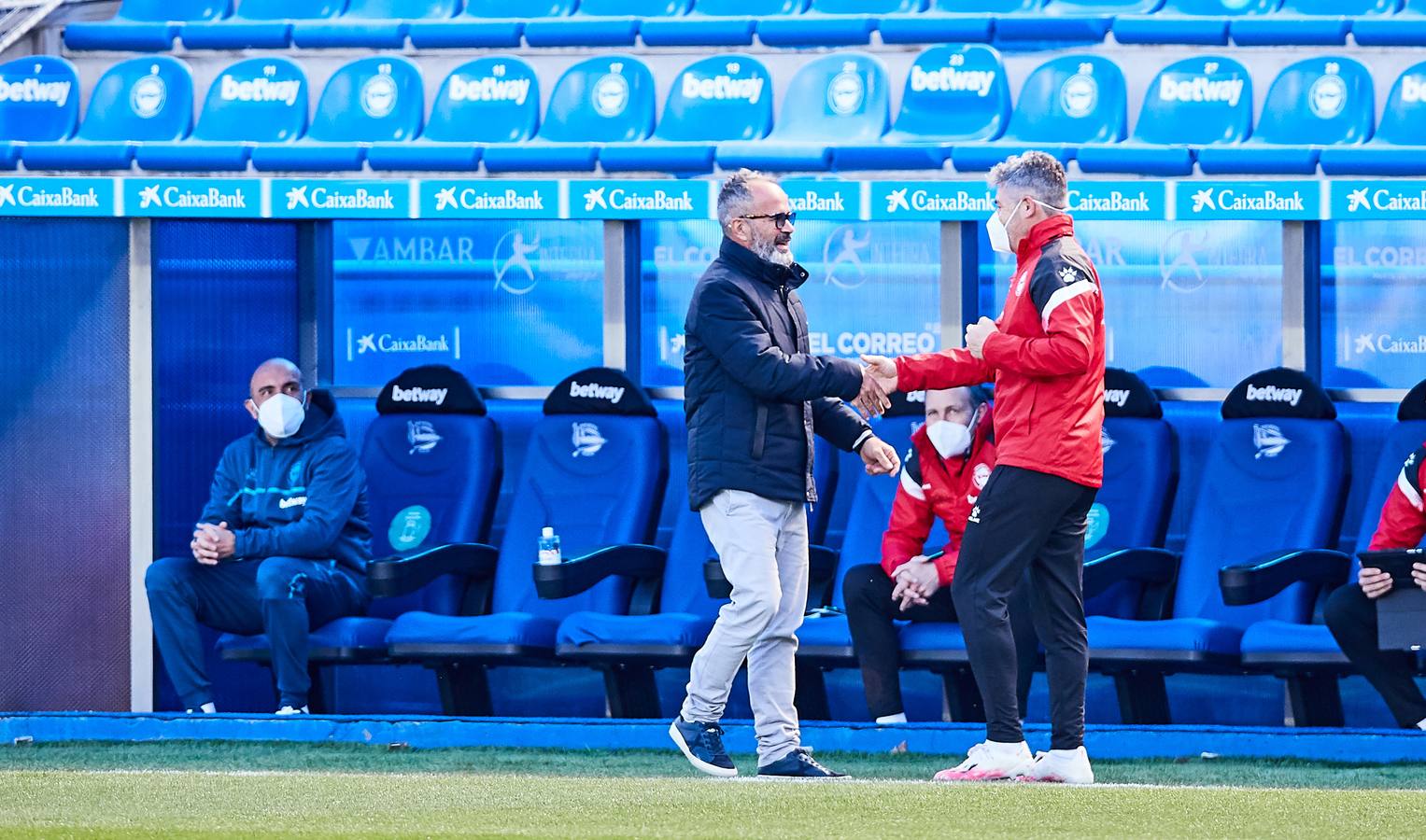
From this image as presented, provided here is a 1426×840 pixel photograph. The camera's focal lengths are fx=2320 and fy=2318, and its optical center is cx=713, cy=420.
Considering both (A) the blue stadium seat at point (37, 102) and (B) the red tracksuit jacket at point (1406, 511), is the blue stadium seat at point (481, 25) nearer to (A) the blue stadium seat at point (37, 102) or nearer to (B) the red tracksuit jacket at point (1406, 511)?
(A) the blue stadium seat at point (37, 102)

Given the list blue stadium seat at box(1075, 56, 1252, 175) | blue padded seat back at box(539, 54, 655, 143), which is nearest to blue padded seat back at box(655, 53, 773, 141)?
blue padded seat back at box(539, 54, 655, 143)

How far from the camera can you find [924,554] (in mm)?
7535

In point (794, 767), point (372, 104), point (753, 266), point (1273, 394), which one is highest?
point (372, 104)

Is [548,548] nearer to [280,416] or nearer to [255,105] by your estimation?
[280,416]

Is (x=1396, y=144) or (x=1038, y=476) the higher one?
(x=1396, y=144)

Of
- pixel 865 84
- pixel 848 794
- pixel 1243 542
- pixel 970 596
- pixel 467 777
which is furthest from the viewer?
pixel 865 84

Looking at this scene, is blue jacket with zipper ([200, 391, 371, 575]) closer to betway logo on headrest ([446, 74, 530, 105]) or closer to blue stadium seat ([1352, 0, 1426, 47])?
betway logo on headrest ([446, 74, 530, 105])

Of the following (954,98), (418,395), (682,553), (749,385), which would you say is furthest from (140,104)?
(749,385)

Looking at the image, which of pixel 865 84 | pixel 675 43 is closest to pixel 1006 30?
pixel 865 84

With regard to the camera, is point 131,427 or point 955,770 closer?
point 955,770

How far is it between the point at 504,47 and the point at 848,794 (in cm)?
465

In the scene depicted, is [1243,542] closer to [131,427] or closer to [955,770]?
[955,770]

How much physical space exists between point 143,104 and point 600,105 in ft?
6.35

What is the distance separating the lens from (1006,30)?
8.50 m
